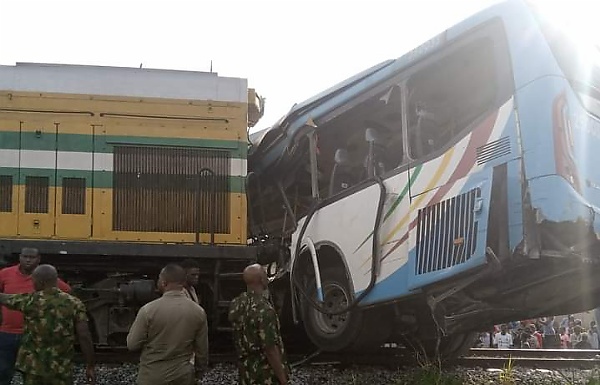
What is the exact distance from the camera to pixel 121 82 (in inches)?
332

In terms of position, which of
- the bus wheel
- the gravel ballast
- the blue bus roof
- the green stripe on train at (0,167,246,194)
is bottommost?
the gravel ballast

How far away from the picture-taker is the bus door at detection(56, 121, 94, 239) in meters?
7.98

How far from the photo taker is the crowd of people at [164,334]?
4.45 meters

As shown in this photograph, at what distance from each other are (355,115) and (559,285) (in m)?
2.80

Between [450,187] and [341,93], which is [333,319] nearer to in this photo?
[450,187]

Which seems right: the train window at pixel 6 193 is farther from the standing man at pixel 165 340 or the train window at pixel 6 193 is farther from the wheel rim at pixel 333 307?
the standing man at pixel 165 340

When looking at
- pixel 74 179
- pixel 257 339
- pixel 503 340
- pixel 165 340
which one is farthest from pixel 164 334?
pixel 503 340

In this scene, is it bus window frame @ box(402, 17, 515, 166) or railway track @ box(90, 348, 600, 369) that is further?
railway track @ box(90, 348, 600, 369)

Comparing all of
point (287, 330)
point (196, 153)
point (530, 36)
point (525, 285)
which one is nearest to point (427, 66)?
point (530, 36)

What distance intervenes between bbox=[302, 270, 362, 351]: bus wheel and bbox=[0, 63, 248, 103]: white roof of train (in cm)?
259

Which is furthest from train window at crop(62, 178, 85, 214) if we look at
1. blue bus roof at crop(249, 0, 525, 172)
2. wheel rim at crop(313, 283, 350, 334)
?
wheel rim at crop(313, 283, 350, 334)

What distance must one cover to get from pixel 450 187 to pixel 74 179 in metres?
4.43

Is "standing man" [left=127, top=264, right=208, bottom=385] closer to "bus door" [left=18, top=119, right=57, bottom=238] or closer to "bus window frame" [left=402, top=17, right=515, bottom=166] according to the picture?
"bus window frame" [left=402, top=17, right=515, bottom=166]

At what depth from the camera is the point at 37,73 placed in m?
8.30
